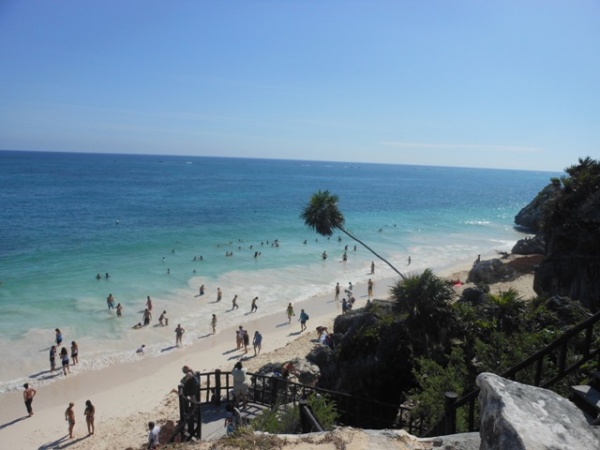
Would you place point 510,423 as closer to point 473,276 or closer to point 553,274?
point 553,274

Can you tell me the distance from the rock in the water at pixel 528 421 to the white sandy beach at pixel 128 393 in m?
14.1

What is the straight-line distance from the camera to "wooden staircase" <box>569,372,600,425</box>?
469 cm

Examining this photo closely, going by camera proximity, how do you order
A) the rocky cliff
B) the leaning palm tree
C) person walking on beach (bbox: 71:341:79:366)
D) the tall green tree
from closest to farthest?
the tall green tree
the rocky cliff
person walking on beach (bbox: 71:341:79:366)
the leaning palm tree

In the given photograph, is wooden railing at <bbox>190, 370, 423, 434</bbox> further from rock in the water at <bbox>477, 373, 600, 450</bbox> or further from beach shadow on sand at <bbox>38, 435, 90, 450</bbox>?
rock in the water at <bbox>477, 373, 600, 450</bbox>

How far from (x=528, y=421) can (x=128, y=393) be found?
1976cm

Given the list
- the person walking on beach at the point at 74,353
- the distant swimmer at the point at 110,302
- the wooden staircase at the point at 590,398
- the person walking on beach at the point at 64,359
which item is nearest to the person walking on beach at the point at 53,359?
the person walking on beach at the point at 64,359

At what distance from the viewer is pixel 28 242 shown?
48.5 metres

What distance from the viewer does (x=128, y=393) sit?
19.9 metres

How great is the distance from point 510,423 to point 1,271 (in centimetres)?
4335

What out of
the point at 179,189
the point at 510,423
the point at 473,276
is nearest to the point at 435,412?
the point at 510,423

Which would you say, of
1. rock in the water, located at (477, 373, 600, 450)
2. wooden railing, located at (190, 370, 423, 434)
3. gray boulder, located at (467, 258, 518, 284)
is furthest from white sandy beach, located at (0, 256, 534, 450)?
rock in the water, located at (477, 373, 600, 450)

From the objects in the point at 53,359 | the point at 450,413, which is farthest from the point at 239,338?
the point at 450,413

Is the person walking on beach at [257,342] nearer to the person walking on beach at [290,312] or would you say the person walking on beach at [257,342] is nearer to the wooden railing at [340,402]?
the person walking on beach at [290,312]

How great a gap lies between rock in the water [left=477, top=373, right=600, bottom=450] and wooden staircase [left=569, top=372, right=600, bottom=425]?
0.83 m
